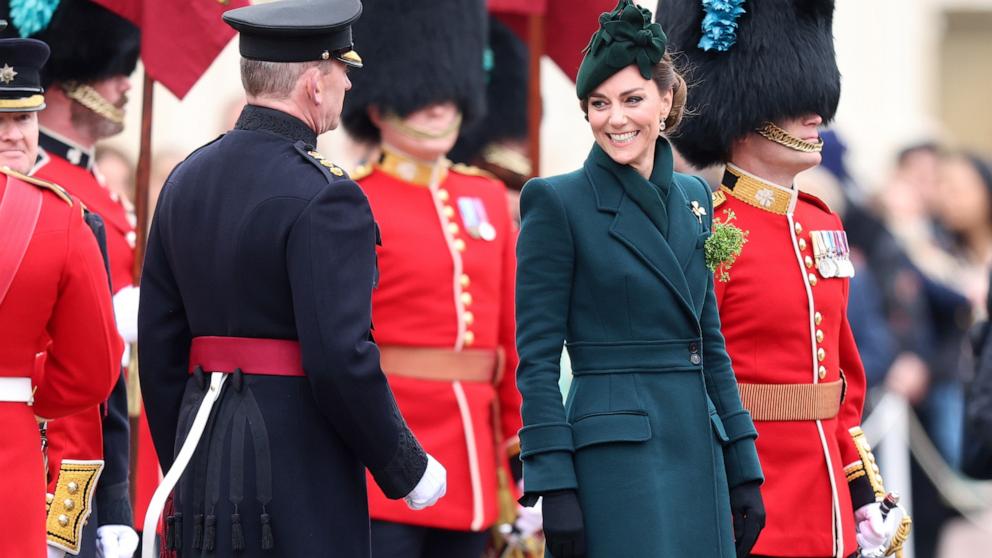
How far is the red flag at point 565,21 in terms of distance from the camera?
266 inches

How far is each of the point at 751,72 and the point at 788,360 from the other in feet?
2.41

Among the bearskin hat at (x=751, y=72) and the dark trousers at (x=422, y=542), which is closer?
the bearskin hat at (x=751, y=72)

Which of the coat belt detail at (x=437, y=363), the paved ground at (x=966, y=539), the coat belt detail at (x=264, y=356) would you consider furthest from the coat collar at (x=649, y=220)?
the paved ground at (x=966, y=539)

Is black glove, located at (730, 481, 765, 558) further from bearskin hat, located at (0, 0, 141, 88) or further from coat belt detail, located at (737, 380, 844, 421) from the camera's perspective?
bearskin hat, located at (0, 0, 141, 88)

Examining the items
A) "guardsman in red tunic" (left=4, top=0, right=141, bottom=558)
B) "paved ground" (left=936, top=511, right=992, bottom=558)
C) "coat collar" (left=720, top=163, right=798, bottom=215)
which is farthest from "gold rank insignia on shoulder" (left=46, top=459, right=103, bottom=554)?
"paved ground" (left=936, top=511, right=992, bottom=558)

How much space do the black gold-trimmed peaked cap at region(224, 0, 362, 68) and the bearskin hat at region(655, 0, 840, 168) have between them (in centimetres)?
101

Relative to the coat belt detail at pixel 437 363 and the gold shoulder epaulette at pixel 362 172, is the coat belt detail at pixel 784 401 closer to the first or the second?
the coat belt detail at pixel 437 363

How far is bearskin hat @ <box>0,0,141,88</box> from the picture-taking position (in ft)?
18.5

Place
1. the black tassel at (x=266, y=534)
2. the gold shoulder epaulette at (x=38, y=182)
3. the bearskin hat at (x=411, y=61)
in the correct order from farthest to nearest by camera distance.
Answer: the bearskin hat at (x=411, y=61) < the gold shoulder epaulette at (x=38, y=182) < the black tassel at (x=266, y=534)

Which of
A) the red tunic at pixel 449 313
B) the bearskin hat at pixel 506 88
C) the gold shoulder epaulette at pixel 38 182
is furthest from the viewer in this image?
the bearskin hat at pixel 506 88

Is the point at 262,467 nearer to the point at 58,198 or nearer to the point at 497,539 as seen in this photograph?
the point at 58,198

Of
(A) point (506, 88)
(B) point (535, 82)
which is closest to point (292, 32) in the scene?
(B) point (535, 82)

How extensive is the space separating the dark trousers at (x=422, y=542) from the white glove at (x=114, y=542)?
76cm

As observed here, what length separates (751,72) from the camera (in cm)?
493
